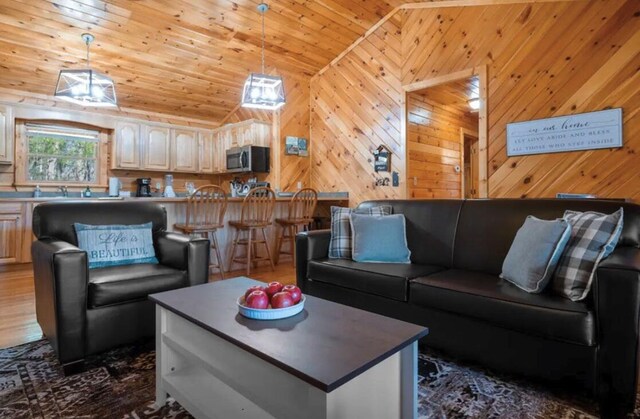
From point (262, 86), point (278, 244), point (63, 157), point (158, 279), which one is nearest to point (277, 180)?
point (278, 244)

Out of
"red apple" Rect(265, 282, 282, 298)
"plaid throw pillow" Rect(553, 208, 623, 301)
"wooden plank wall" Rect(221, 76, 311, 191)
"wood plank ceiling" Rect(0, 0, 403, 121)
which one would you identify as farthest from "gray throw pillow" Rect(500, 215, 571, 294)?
"wooden plank wall" Rect(221, 76, 311, 191)

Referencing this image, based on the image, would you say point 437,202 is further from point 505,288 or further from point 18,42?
point 18,42

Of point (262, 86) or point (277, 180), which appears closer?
point (262, 86)

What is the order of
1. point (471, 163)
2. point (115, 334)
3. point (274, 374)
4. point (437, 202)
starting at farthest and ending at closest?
point (471, 163)
point (437, 202)
point (115, 334)
point (274, 374)

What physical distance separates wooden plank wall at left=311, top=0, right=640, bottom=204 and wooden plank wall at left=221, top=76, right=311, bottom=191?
76 cm

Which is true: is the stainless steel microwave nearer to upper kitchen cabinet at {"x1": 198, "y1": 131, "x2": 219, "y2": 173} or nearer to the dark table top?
upper kitchen cabinet at {"x1": 198, "y1": 131, "x2": 219, "y2": 173}

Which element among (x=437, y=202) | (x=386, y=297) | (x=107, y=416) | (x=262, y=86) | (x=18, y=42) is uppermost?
(x=18, y=42)

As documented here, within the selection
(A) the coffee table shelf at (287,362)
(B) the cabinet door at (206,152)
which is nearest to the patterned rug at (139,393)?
(A) the coffee table shelf at (287,362)

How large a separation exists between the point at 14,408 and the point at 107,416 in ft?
1.36

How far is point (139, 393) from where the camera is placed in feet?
5.42

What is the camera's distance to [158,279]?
2.13 metres

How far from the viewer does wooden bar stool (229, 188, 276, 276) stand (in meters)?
4.05

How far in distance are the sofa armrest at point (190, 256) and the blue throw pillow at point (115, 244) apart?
0.54ft

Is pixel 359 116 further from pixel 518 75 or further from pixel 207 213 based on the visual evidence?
pixel 207 213
